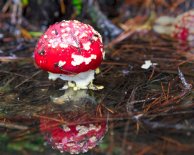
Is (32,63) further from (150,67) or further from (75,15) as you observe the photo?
(75,15)

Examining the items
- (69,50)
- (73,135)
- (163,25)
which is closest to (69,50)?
(69,50)

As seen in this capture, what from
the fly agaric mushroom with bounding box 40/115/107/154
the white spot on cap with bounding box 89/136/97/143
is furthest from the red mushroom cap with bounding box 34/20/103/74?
the white spot on cap with bounding box 89/136/97/143

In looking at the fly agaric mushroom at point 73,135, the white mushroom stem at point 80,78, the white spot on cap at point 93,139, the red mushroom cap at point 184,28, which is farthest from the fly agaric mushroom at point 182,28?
the white spot on cap at point 93,139

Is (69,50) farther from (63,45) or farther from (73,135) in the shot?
(73,135)

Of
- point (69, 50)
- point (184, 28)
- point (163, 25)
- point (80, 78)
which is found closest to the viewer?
point (69, 50)

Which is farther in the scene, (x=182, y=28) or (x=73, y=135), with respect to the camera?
(x=182, y=28)

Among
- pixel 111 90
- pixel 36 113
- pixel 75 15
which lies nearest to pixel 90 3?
pixel 75 15
